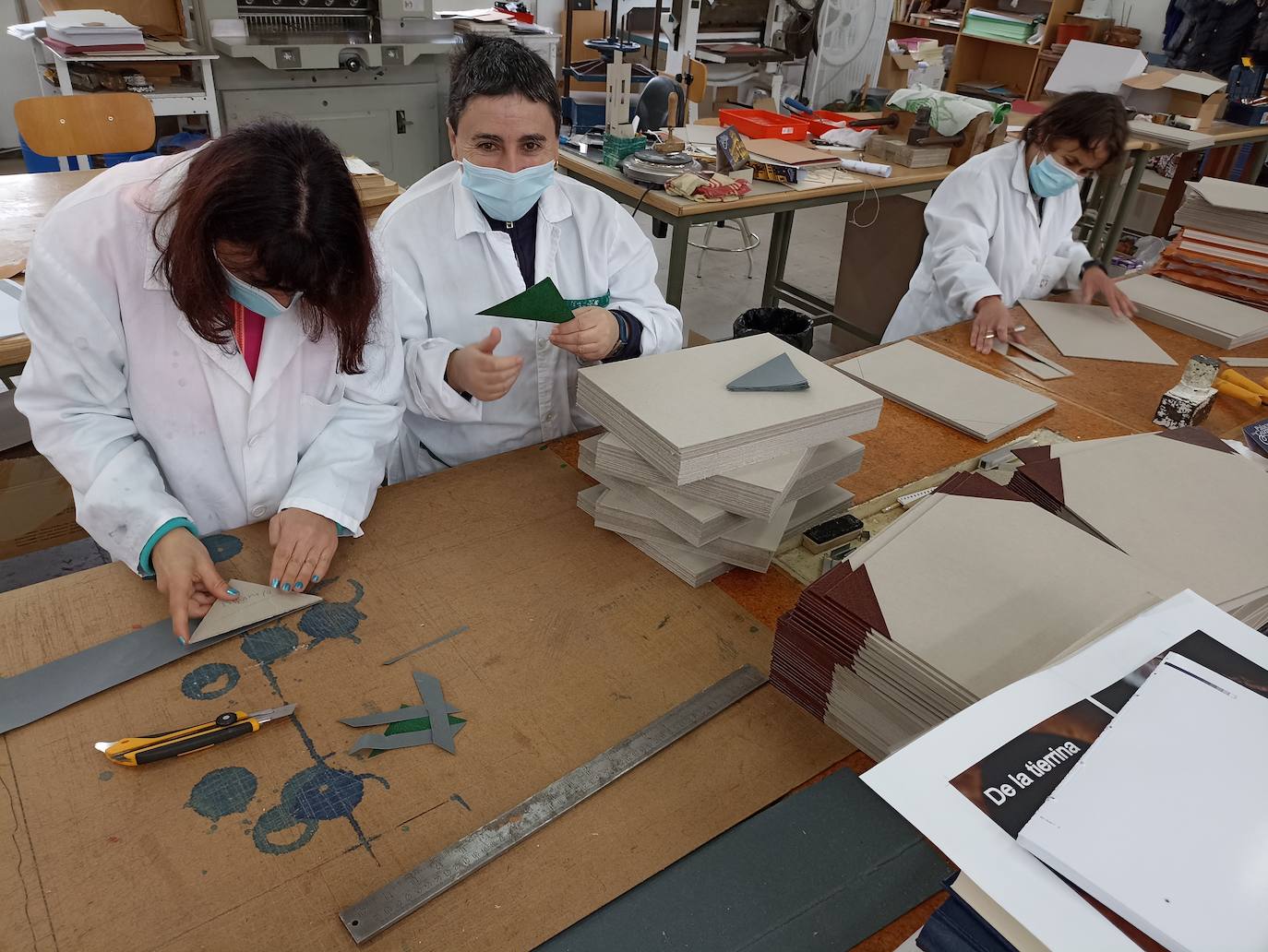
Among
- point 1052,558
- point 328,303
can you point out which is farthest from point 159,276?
point 1052,558

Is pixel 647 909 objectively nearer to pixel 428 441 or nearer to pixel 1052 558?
pixel 1052 558

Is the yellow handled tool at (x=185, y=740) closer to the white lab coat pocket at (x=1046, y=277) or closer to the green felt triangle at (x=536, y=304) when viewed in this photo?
the green felt triangle at (x=536, y=304)

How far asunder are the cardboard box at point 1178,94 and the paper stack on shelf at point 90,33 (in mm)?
4698

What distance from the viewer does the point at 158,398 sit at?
116cm

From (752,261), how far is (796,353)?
3.90m

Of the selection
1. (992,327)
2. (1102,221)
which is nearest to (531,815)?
(992,327)

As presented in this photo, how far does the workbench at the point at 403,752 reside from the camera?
2.35 ft

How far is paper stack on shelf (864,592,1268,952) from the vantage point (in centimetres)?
52

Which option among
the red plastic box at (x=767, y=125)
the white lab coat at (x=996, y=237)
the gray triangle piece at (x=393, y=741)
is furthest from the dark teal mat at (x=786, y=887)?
the red plastic box at (x=767, y=125)

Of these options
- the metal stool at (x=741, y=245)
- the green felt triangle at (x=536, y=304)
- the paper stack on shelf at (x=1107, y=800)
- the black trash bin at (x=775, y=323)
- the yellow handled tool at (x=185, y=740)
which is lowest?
the metal stool at (x=741, y=245)

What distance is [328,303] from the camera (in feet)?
3.51

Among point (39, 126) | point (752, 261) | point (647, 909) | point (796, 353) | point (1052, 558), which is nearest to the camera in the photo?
point (647, 909)

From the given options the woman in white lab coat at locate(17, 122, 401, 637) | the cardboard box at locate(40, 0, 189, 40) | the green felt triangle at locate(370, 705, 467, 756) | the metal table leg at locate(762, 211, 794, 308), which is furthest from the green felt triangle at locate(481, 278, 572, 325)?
the cardboard box at locate(40, 0, 189, 40)

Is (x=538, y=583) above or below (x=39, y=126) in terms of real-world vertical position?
below
